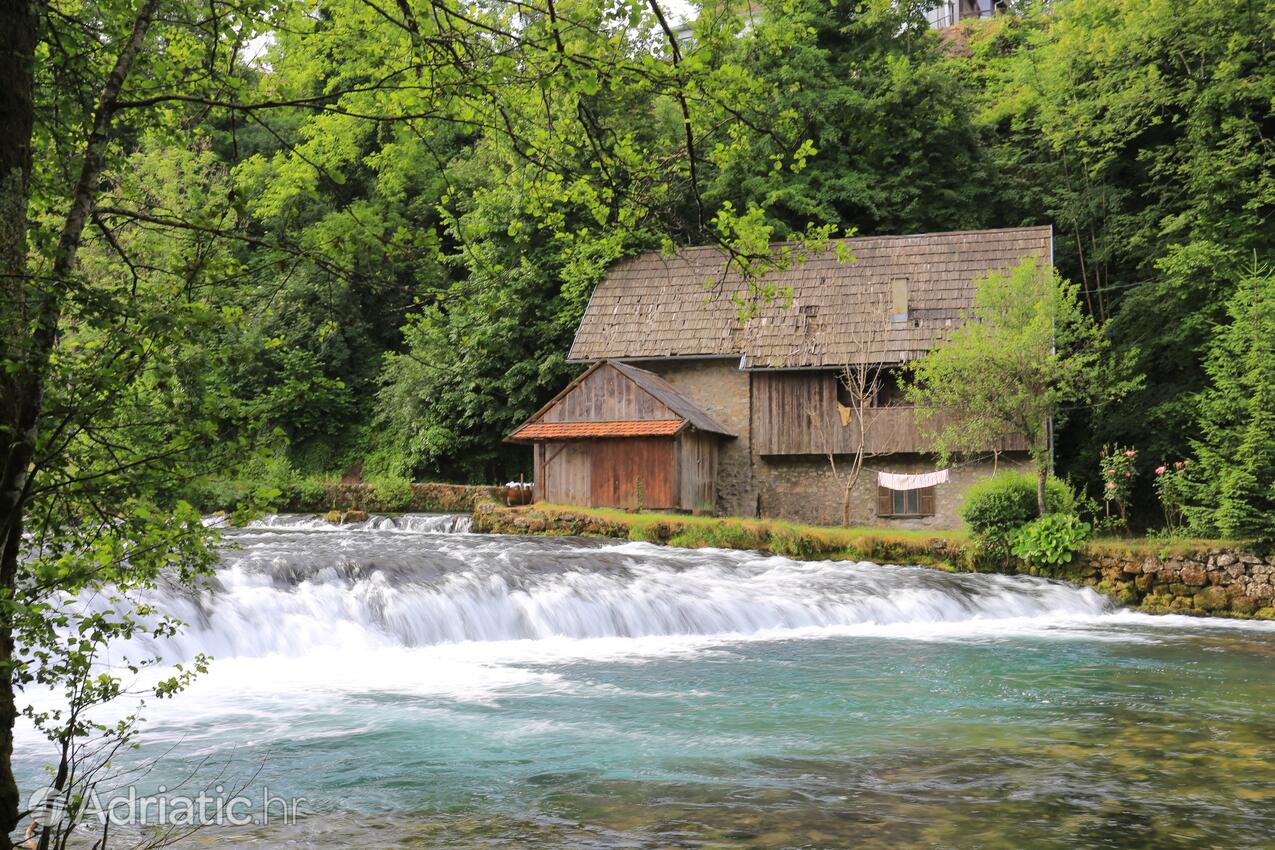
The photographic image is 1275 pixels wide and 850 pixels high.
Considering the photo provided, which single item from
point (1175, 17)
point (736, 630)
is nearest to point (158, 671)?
point (736, 630)

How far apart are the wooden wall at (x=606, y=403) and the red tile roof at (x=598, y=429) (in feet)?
0.53

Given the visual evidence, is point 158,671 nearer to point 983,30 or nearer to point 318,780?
point 318,780

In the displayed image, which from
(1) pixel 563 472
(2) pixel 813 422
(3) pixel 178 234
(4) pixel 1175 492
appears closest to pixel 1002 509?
(4) pixel 1175 492

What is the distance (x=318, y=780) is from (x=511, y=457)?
85.6ft

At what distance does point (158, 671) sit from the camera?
1102 cm

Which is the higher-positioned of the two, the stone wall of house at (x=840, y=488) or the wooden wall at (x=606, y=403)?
the wooden wall at (x=606, y=403)

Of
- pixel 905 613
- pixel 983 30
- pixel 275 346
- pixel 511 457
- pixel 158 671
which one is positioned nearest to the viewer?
pixel 275 346

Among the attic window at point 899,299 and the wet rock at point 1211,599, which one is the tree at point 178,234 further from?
the attic window at point 899,299

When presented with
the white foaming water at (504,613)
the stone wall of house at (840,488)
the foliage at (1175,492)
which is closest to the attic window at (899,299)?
the stone wall of house at (840,488)

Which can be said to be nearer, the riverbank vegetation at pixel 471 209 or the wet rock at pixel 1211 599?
the riverbank vegetation at pixel 471 209

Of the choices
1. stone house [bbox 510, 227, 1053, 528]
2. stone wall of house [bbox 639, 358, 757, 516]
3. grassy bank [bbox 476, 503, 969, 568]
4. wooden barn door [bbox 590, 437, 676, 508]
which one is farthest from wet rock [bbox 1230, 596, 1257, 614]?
stone wall of house [bbox 639, 358, 757, 516]

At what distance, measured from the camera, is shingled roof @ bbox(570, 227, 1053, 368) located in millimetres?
26562

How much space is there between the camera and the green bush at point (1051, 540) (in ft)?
62.8

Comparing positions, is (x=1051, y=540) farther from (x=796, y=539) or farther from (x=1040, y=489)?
(x=796, y=539)
